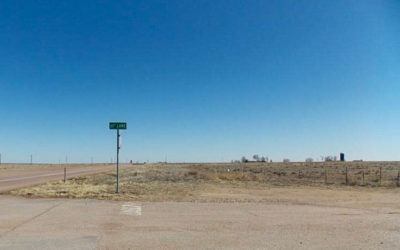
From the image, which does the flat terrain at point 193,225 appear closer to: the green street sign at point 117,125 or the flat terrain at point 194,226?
the flat terrain at point 194,226

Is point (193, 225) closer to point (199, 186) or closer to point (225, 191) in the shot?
point (225, 191)

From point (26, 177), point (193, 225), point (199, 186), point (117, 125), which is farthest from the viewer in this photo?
point (26, 177)

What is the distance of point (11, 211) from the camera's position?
1216 cm

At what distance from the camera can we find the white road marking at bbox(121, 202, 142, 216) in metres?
11.7

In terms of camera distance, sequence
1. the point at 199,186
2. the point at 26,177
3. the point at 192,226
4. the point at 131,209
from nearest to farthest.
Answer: the point at 192,226
the point at 131,209
the point at 199,186
the point at 26,177

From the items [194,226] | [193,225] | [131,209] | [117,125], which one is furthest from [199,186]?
[194,226]

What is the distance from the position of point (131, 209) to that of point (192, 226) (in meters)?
3.62

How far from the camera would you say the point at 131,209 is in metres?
12.6

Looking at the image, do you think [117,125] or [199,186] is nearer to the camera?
[117,125]

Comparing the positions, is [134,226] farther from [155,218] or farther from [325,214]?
[325,214]

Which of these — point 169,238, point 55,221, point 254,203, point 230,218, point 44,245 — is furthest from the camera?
point 254,203

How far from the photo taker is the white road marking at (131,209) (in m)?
11.7

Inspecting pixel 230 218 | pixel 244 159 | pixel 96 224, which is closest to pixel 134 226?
pixel 96 224

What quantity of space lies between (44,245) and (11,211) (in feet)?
18.2
